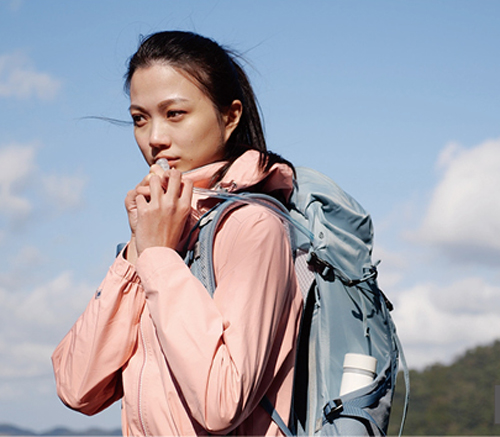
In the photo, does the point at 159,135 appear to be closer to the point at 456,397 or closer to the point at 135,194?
the point at 135,194

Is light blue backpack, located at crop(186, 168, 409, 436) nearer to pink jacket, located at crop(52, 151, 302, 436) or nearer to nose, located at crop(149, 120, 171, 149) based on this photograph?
pink jacket, located at crop(52, 151, 302, 436)

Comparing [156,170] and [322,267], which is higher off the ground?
[156,170]

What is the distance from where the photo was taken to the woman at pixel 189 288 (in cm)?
227

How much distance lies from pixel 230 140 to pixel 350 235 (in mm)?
647

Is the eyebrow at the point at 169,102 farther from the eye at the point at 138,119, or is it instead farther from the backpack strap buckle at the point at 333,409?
the backpack strap buckle at the point at 333,409

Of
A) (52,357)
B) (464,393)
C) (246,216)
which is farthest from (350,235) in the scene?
(464,393)

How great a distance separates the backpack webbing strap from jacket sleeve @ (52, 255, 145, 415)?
515 millimetres

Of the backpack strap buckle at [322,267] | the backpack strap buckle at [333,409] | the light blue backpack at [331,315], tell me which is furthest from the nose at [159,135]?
the backpack strap buckle at [333,409]

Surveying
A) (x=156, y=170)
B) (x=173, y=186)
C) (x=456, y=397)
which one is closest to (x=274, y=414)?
(x=173, y=186)

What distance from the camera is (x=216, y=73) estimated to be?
9.66ft

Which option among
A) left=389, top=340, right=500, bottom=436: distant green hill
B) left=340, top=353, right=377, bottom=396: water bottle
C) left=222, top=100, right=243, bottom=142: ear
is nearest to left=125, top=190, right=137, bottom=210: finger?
left=222, top=100, right=243, bottom=142: ear

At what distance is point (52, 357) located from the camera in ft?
9.25

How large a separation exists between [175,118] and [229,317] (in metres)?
0.88

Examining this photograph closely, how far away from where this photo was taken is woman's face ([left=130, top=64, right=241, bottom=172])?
Result: 9.18ft
